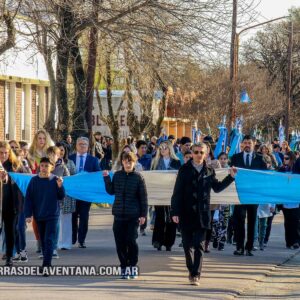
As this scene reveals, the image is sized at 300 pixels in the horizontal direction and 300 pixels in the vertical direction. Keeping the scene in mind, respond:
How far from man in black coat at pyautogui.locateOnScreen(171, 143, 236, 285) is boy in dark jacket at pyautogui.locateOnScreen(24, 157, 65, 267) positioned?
5.15ft

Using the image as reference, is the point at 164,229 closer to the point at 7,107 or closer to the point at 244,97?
the point at 7,107

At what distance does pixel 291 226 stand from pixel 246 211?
1.90 meters

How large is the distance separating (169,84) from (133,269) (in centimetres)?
1248

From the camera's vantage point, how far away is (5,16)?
66.3ft

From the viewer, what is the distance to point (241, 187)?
49.9 ft

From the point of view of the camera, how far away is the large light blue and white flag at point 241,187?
15.1 meters

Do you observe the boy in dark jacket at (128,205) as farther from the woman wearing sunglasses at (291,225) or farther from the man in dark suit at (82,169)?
the woman wearing sunglasses at (291,225)

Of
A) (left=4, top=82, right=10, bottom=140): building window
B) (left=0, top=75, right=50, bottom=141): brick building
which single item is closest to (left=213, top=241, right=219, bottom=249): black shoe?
(left=0, top=75, right=50, bottom=141): brick building

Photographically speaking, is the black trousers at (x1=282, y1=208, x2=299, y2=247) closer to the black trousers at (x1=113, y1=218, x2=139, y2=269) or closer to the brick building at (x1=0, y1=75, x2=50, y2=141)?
the black trousers at (x1=113, y1=218, x2=139, y2=269)

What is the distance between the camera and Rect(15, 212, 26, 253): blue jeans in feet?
46.6

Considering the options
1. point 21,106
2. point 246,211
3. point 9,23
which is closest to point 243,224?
point 246,211

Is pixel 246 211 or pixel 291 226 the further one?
pixel 291 226

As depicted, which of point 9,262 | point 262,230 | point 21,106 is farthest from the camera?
point 21,106

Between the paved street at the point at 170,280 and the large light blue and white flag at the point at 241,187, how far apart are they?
91 cm
